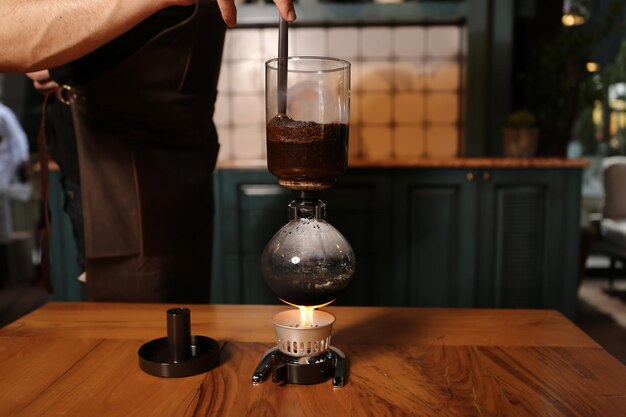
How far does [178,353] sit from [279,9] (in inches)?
18.9

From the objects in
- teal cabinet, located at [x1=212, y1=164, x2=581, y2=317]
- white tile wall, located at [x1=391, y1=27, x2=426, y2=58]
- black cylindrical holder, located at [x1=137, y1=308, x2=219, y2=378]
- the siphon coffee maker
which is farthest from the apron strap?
white tile wall, located at [x1=391, y1=27, x2=426, y2=58]

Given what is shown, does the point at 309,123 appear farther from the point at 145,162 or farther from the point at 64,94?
the point at 64,94

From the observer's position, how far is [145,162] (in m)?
1.29

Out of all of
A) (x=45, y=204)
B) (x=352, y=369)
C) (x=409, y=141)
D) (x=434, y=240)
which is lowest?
(x=434, y=240)

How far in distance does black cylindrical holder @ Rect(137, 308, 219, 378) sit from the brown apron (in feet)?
1.66

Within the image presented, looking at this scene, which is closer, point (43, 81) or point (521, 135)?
point (43, 81)

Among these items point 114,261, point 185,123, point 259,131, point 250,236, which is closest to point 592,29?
point 259,131

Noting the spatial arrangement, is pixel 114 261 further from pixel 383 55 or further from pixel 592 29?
pixel 592 29

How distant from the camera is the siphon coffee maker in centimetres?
75

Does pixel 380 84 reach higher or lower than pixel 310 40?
lower

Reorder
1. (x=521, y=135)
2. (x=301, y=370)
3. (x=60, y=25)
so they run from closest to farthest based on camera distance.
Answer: (x=301, y=370), (x=60, y=25), (x=521, y=135)

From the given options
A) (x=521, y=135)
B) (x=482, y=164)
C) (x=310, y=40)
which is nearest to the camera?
(x=482, y=164)

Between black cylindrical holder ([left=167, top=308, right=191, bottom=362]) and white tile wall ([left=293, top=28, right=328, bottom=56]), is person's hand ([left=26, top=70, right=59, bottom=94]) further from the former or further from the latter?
white tile wall ([left=293, top=28, right=328, bottom=56])

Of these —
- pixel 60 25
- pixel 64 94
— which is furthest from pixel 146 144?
pixel 60 25
